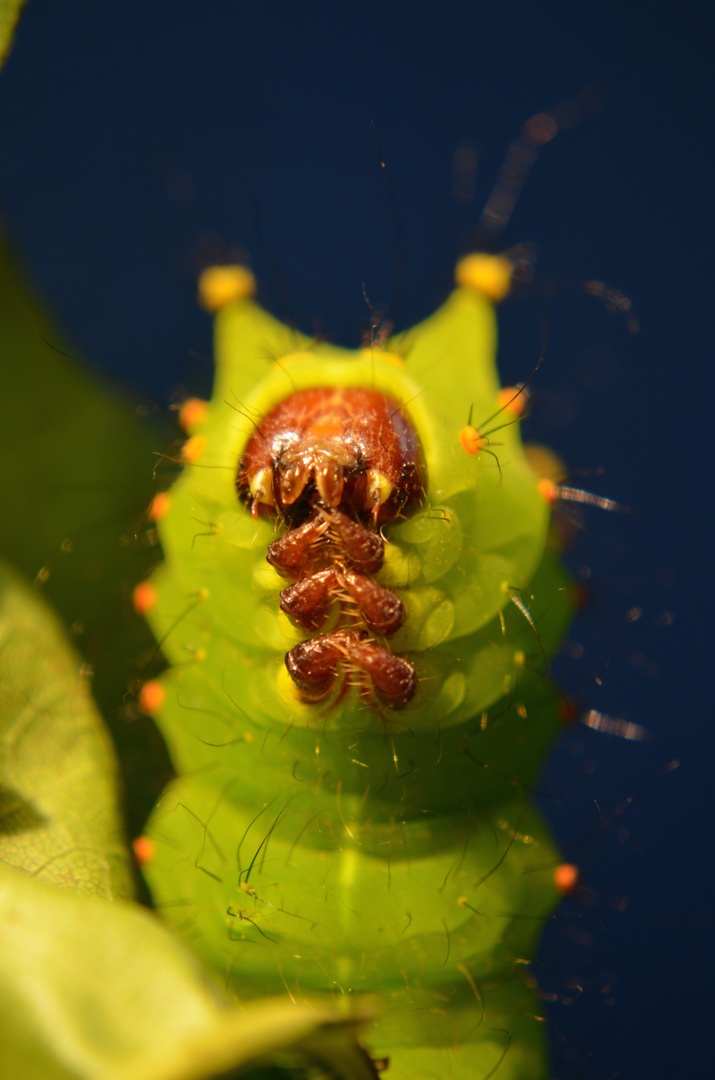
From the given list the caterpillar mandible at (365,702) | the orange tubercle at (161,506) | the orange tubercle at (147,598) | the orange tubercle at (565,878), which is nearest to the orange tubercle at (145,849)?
the caterpillar mandible at (365,702)

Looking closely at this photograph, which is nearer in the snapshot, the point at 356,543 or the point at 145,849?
the point at 356,543

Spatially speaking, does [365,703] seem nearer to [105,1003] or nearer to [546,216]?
[105,1003]

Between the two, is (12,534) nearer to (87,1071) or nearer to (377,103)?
(87,1071)

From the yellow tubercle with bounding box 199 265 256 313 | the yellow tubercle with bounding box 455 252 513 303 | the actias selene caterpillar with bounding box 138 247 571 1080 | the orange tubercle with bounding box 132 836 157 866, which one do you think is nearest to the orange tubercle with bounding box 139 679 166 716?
the actias selene caterpillar with bounding box 138 247 571 1080

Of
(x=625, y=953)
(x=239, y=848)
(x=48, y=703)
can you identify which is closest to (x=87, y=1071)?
(x=239, y=848)

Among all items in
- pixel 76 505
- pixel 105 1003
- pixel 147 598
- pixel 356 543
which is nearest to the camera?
pixel 105 1003

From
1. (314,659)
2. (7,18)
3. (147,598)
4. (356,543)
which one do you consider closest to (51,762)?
(147,598)
